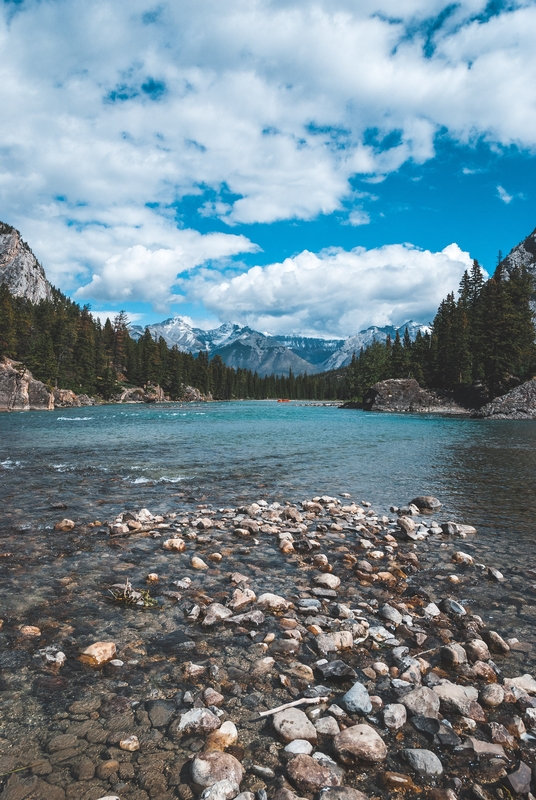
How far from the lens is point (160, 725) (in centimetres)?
379

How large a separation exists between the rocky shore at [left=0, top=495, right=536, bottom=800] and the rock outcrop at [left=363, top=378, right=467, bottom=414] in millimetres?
81877

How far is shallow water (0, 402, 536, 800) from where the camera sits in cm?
464

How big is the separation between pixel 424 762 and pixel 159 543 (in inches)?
261

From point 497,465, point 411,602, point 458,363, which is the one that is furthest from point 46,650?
point 458,363

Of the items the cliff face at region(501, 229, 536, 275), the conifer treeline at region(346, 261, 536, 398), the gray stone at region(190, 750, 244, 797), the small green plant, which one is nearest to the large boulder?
the conifer treeline at region(346, 261, 536, 398)

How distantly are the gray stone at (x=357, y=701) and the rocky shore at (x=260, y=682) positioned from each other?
13 mm

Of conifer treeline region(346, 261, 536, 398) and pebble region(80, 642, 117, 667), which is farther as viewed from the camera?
conifer treeline region(346, 261, 536, 398)

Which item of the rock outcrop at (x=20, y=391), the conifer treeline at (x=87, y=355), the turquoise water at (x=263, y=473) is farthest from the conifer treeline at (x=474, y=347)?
the rock outcrop at (x=20, y=391)

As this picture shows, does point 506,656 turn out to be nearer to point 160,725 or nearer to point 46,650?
point 160,725

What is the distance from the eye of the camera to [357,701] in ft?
13.4

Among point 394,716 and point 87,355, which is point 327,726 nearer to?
point 394,716

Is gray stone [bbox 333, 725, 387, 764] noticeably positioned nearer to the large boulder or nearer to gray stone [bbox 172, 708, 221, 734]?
gray stone [bbox 172, 708, 221, 734]

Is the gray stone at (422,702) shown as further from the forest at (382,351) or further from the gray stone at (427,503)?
the forest at (382,351)

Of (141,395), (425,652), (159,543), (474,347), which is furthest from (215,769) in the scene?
(141,395)
